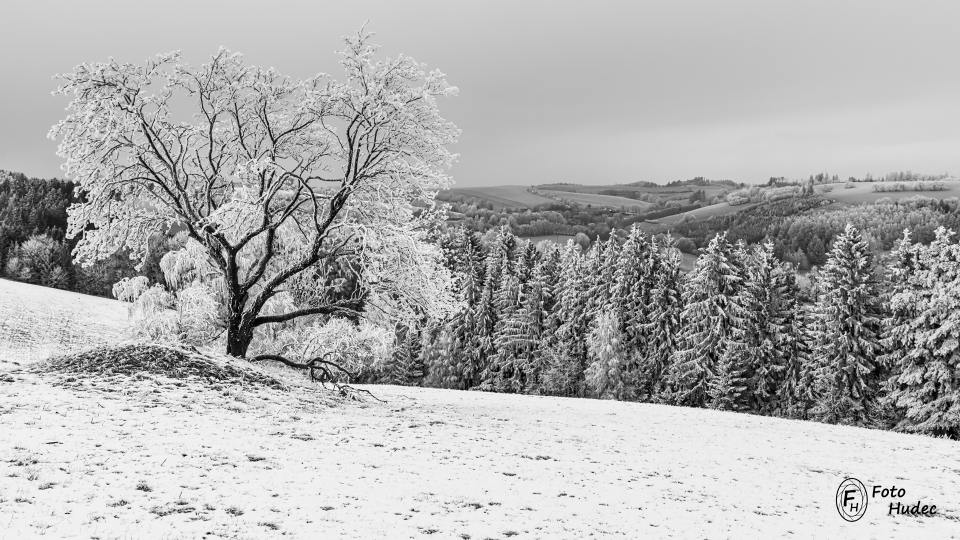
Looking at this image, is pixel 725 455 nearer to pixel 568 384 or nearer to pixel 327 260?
pixel 327 260

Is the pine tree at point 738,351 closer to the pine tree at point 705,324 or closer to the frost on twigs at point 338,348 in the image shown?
the pine tree at point 705,324

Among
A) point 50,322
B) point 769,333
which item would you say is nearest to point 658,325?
point 769,333

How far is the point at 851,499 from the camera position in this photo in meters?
13.0

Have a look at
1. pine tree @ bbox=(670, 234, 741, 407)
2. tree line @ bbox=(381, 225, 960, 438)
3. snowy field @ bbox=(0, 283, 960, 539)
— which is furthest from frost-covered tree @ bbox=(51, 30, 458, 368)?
pine tree @ bbox=(670, 234, 741, 407)

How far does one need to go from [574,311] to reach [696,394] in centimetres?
1394

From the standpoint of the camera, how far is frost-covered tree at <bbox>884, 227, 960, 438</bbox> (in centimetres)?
3462

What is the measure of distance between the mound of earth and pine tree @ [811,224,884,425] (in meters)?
37.4

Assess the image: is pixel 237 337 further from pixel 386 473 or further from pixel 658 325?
pixel 658 325

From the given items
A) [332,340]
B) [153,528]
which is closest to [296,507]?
[153,528]

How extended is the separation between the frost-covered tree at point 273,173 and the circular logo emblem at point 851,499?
11510mm

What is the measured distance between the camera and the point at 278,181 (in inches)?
755

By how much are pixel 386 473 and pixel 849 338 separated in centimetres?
3973

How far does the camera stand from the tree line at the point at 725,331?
3703cm

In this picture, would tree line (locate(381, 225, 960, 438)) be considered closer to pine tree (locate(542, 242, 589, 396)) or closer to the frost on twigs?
pine tree (locate(542, 242, 589, 396))
